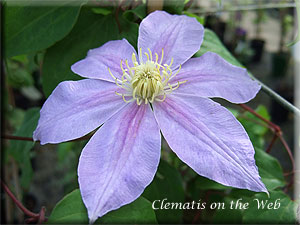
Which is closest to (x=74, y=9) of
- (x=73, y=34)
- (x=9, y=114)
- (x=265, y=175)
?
(x=73, y=34)

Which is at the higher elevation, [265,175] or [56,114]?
[56,114]

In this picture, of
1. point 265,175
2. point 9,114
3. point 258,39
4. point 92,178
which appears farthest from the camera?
point 258,39

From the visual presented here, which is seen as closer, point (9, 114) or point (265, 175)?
point (265, 175)

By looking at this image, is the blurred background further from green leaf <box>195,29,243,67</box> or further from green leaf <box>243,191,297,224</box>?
green leaf <box>243,191,297,224</box>

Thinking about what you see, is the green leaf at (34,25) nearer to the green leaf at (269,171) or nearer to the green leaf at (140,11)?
the green leaf at (140,11)

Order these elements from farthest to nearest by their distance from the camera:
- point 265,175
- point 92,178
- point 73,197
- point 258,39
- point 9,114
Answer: point 258,39 → point 9,114 → point 265,175 → point 73,197 → point 92,178

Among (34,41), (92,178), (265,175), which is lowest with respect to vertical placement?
(265,175)

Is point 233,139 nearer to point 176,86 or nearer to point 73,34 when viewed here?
point 176,86
